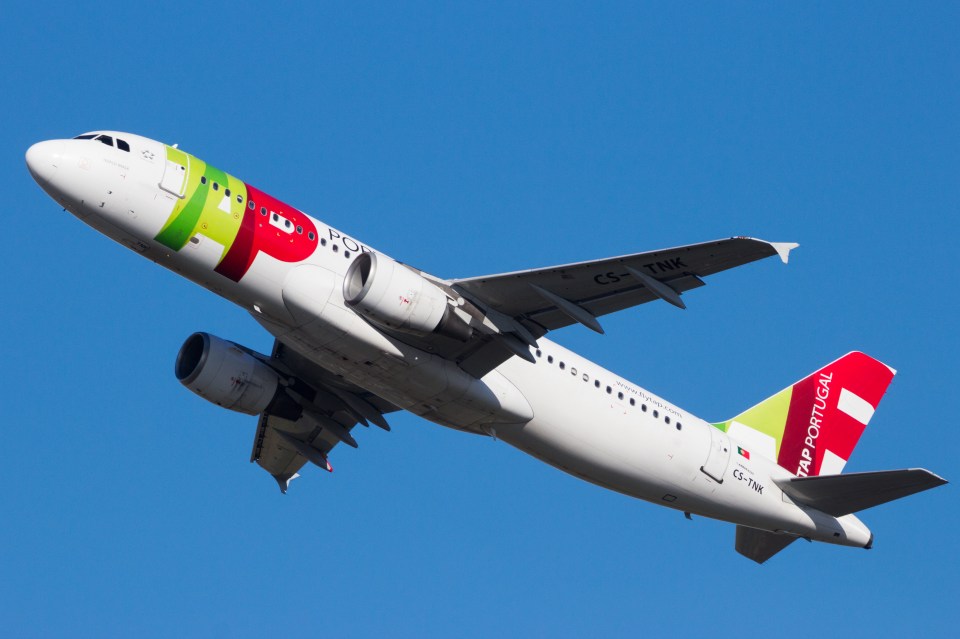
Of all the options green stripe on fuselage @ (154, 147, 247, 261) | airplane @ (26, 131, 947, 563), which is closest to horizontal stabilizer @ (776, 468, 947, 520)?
airplane @ (26, 131, 947, 563)

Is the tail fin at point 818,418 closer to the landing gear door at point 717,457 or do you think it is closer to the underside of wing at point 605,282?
the landing gear door at point 717,457

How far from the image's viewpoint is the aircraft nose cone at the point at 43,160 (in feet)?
96.8

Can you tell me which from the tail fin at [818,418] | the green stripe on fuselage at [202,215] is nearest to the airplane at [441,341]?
the green stripe on fuselage at [202,215]

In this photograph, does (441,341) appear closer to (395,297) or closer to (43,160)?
(395,297)

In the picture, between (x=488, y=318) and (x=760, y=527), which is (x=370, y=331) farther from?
(x=760, y=527)

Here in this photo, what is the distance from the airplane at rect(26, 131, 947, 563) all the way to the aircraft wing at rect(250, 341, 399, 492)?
0.08m

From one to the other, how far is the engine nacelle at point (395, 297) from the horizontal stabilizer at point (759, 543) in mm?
12574

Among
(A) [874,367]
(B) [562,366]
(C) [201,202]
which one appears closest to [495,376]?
(B) [562,366]

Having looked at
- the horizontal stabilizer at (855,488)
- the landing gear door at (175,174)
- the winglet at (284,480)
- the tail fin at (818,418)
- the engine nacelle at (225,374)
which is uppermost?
the tail fin at (818,418)

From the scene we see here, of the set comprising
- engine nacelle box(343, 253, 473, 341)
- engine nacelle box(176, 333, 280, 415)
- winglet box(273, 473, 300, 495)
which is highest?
engine nacelle box(343, 253, 473, 341)

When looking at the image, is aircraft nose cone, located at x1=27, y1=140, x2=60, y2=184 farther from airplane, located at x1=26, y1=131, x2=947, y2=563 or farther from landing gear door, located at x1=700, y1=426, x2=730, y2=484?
landing gear door, located at x1=700, y1=426, x2=730, y2=484

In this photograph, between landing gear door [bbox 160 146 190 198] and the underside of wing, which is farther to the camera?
landing gear door [bbox 160 146 190 198]

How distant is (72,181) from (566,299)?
441 inches

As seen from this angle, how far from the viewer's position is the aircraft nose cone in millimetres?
29516
